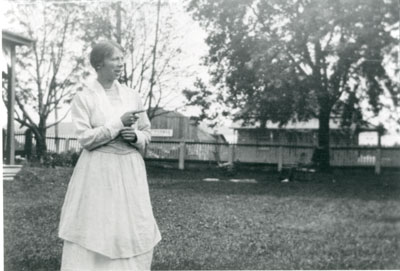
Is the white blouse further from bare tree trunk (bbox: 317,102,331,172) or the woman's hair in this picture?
bare tree trunk (bbox: 317,102,331,172)

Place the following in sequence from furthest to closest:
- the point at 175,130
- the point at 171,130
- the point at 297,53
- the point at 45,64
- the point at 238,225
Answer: the point at 171,130 → the point at 175,130 → the point at 45,64 → the point at 297,53 → the point at 238,225

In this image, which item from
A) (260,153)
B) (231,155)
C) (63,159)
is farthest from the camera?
(260,153)

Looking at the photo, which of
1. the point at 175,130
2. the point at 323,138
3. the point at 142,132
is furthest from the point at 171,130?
the point at 142,132

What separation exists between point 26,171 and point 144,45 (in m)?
2.63

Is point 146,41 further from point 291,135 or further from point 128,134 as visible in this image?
point 291,135

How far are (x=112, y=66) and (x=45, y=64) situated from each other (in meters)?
6.50

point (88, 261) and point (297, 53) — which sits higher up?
Result: point (297, 53)

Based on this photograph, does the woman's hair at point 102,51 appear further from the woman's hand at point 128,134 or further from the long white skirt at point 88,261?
the long white skirt at point 88,261

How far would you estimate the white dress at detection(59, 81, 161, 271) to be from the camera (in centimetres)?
271

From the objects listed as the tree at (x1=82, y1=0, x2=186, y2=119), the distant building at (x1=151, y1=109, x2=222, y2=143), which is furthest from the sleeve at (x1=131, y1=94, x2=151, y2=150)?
the distant building at (x1=151, y1=109, x2=222, y2=143)

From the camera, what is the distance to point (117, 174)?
274 centimetres

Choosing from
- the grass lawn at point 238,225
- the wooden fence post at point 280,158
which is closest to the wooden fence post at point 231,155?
the wooden fence post at point 280,158

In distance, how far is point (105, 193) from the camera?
107 inches

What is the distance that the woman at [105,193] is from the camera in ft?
8.88
